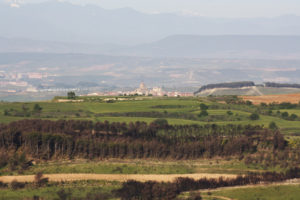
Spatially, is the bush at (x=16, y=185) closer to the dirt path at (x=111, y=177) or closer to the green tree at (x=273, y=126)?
the dirt path at (x=111, y=177)

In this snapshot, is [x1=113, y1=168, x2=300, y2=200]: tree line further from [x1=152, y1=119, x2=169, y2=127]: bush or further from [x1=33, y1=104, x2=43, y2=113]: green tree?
[x1=33, y1=104, x2=43, y2=113]: green tree

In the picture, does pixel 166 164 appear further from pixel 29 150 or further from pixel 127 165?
pixel 29 150

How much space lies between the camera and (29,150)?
67812 millimetres

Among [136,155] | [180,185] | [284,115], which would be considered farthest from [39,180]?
[284,115]

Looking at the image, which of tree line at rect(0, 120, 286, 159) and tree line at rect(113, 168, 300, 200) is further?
tree line at rect(0, 120, 286, 159)

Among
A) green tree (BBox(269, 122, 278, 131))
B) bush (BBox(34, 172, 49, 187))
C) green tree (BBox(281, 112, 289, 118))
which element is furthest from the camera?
green tree (BBox(281, 112, 289, 118))

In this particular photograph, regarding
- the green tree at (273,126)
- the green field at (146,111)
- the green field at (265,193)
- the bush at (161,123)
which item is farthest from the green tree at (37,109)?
the green field at (265,193)

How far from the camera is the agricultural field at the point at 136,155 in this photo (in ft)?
179

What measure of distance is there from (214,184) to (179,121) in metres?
41.7

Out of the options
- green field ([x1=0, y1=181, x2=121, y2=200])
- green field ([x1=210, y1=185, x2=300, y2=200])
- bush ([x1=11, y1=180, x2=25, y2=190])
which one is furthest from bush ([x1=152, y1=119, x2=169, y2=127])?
bush ([x1=11, y1=180, x2=25, y2=190])

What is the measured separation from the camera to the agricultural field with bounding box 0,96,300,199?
54656mm

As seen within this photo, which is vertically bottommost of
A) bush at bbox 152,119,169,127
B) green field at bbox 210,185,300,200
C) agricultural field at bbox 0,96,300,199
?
green field at bbox 210,185,300,200

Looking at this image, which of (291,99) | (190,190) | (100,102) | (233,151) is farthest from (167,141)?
(291,99)

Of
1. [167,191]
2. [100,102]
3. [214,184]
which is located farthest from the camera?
[100,102]
